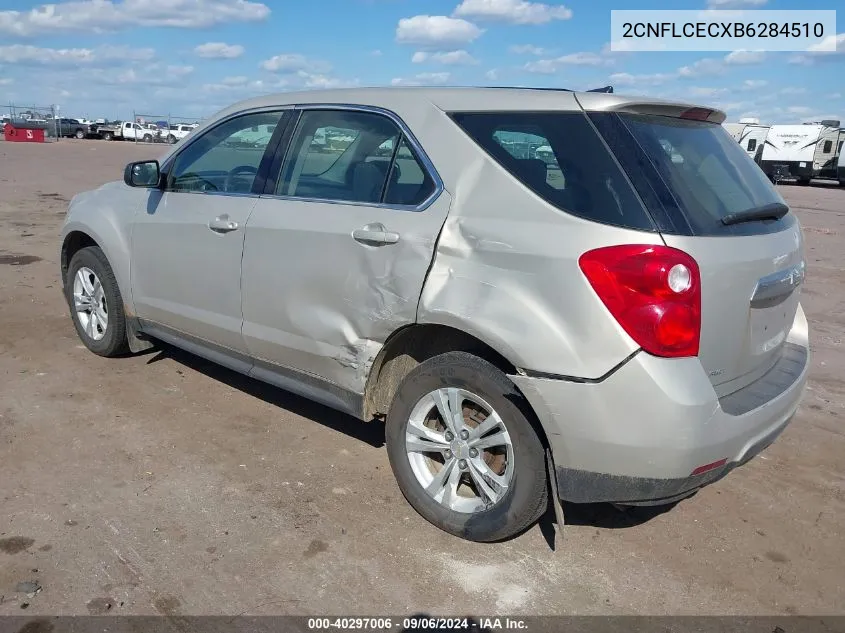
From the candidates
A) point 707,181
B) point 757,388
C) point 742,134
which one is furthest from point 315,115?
point 742,134

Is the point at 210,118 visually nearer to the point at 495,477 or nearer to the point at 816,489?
the point at 495,477

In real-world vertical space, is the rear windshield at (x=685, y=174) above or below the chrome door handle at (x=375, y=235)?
above

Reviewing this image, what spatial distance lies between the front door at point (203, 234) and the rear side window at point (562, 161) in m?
1.41

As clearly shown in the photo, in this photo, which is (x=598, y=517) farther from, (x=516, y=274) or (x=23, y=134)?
(x=23, y=134)

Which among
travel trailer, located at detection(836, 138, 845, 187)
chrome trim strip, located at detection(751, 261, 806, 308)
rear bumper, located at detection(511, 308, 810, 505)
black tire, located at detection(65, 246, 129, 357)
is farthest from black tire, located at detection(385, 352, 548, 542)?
travel trailer, located at detection(836, 138, 845, 187)

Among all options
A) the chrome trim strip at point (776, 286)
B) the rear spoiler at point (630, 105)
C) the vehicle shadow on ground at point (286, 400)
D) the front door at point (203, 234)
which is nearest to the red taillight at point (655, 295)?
the chrome trim strip at point (776, 286)

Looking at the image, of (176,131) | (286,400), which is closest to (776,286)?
(286,400)

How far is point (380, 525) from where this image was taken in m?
3.27

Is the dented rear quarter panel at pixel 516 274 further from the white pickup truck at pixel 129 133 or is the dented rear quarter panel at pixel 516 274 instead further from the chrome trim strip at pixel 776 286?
the white pickup truck at pixel 129 133

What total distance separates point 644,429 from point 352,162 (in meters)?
1.88

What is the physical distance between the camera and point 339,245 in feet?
11.0

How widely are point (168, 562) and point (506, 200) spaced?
1.99m

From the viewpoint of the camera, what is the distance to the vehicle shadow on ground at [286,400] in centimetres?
425

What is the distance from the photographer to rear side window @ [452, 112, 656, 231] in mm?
2676
